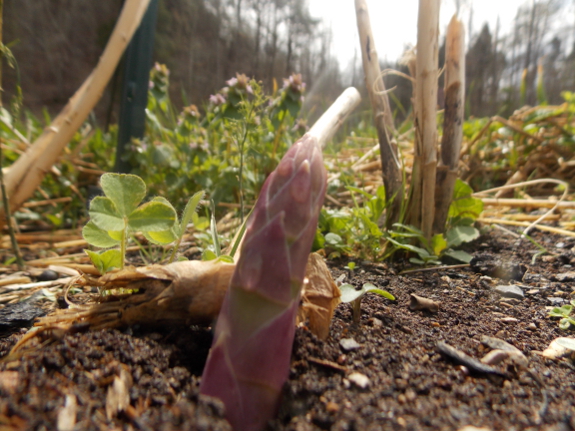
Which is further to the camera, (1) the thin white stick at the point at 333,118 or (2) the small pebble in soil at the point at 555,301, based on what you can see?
(2) the small pebble in soil at the point at 555,301

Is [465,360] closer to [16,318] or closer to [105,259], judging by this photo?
[105,259]

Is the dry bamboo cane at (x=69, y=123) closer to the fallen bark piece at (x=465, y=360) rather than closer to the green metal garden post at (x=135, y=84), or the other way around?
the green metal garden post at (x=135, y=84)

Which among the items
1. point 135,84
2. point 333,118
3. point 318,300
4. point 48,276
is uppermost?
point 135,84

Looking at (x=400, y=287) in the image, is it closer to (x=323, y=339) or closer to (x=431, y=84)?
(x=323, y=339)

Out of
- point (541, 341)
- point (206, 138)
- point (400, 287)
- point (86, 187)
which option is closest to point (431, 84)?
point (400, 287)

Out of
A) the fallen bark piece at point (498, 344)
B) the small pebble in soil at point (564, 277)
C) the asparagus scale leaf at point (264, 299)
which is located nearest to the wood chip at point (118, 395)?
the asparagus scale leaf at point (264, 299)

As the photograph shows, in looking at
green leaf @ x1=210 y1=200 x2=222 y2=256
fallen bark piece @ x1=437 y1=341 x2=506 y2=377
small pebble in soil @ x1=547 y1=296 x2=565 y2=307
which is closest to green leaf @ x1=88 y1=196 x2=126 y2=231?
green leaf @ x1=210 y1=200 x2=222 y2=256

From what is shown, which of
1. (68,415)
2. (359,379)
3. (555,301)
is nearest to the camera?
(68,415)

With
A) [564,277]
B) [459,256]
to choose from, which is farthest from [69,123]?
[564,277]
